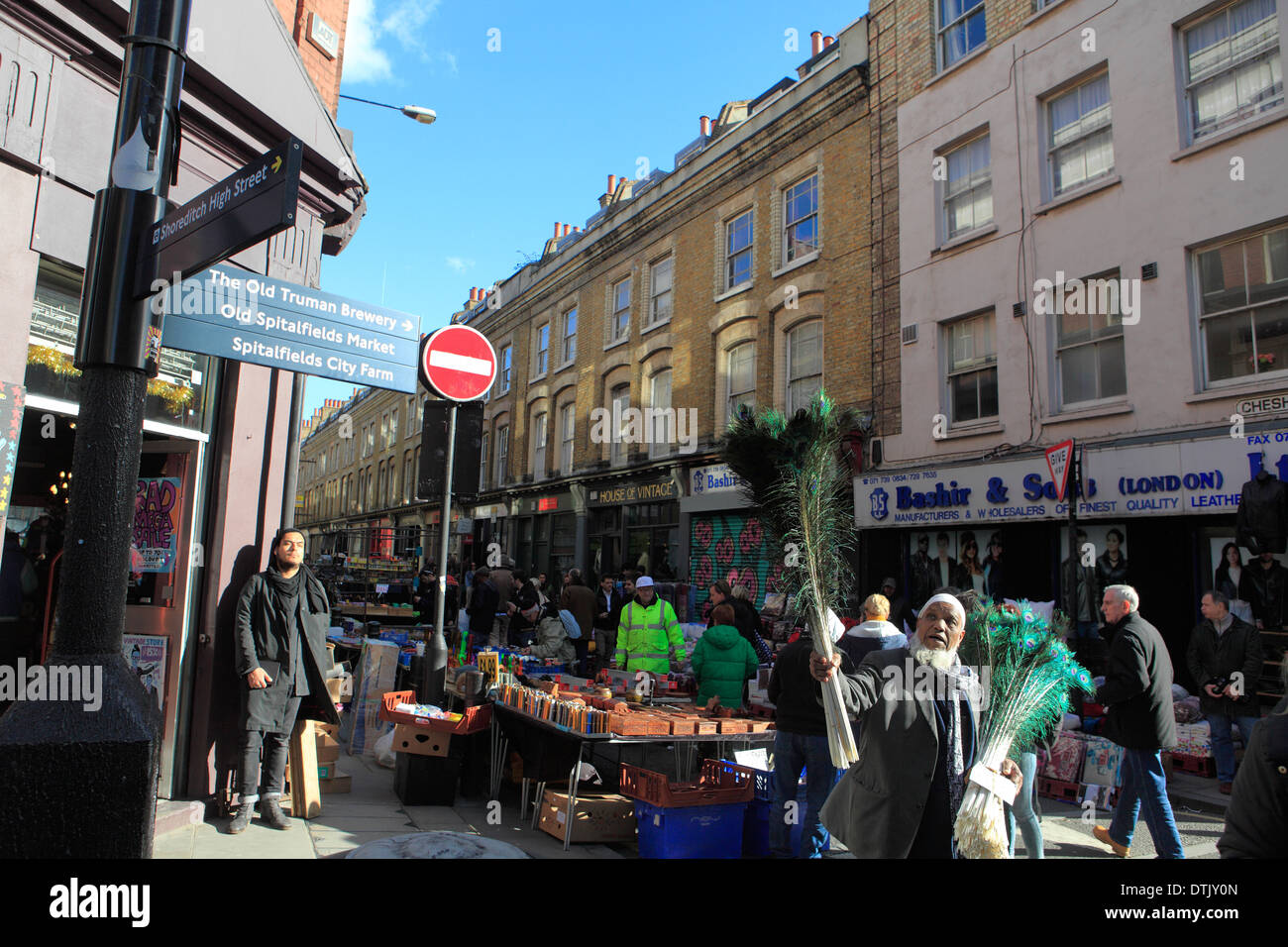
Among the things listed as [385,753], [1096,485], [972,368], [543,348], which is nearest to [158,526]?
[385,753]

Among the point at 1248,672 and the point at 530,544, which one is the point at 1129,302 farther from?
the point at 530,544

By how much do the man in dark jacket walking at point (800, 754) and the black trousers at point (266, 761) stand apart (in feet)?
11.2

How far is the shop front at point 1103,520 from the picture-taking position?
961cm

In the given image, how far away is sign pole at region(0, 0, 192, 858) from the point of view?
2.40 metres

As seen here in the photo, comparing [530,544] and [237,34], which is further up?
[237,34]

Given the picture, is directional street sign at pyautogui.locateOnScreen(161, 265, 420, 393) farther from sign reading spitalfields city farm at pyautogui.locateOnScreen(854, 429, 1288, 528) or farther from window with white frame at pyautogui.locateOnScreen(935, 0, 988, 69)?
window with white frame at pyautogui.locateOnScreen(935, 0, 988, 69)

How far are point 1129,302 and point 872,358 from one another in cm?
441

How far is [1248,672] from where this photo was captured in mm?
7559

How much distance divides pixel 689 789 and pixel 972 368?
32.9 feet

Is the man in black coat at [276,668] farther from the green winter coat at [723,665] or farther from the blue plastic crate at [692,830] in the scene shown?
the green winter coat at [723,665]

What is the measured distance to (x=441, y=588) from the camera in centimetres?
657

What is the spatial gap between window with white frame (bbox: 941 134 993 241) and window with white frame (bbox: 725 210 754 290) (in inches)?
194

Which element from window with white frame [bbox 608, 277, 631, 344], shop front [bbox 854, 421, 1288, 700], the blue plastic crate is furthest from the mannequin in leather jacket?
window with white frame [bbox 608, 277, 631, 344]

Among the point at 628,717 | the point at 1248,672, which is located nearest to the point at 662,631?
the point at 628,717
